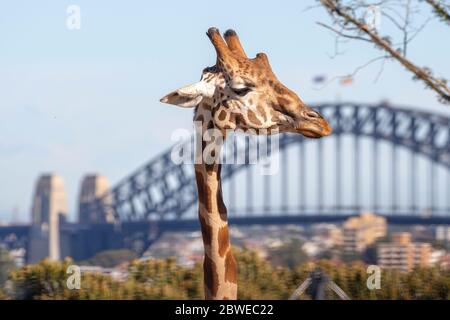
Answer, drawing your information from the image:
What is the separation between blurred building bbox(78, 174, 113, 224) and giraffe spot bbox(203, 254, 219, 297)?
124575 mm

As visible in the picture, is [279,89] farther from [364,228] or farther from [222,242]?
[364,228]

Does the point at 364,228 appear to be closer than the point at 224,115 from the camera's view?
No

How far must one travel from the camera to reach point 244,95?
9.22 metres

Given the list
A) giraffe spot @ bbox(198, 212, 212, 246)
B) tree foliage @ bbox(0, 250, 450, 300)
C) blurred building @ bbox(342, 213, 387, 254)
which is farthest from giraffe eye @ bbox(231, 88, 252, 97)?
blurred building @ bbox(342, 213, 387, 254)

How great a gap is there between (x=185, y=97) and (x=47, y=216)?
123832mm

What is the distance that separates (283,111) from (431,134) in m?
107

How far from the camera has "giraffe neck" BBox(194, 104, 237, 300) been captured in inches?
367

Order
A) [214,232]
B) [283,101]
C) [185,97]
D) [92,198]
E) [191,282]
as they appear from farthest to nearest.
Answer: [92,198] → [191,282] → [214,232] → [283,101] → [185,97]

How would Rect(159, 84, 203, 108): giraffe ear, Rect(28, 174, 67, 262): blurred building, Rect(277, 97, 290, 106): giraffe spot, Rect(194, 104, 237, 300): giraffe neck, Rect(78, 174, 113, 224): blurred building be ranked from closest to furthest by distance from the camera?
Rect(159, 84, 203, 108): giraffe ear, Rect(277, 97, 290, 106): giraffe spot, Rect(194, 104, 237, 300): giraffe neck, Rect(28, 174, 67, 262): blurred building, Rect(78, 174, 113, 224): blurred building

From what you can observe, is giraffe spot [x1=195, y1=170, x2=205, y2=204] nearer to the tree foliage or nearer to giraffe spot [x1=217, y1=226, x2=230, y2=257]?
giraffe spot [x1=217, y1=226, x2=230, y2=257]

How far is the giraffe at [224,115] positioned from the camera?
9172 millimetres

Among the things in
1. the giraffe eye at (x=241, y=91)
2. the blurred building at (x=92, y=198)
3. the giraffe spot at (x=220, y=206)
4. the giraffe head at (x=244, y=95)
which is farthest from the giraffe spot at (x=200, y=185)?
the blurred building at (x=92, y=198)

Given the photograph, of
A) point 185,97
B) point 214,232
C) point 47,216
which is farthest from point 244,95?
point 47,216

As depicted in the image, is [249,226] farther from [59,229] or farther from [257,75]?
[257,75]
